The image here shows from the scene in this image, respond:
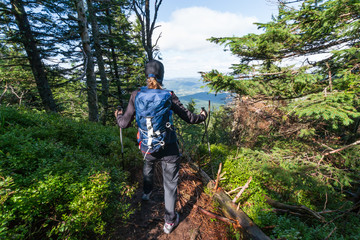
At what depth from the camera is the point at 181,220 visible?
10.0 ft

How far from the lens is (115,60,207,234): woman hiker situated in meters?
2.45

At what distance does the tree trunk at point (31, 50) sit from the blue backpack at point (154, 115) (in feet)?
28.1

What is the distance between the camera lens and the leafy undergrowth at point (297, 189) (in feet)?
8.92

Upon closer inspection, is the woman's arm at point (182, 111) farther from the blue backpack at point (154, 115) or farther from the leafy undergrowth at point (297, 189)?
the leafy undergrowth at point (297, 189)

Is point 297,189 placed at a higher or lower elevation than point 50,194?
lower

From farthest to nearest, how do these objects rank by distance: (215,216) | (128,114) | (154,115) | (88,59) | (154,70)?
(88,59), (215,216), (128,114), (154,70), (154,115)

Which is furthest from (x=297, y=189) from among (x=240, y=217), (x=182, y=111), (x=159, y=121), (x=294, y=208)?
(x=159, y=121)

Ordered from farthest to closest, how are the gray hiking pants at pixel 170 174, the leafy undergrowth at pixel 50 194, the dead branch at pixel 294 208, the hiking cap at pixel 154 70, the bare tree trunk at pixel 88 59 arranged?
the bare tree trunk at pixel 88 59 < the dead branch at pixel 294 208 < the gray hiking pants at pixel 170 174 < the hiking cap at pixel 154 70 < the leafy undergrowth at pixel 50 194

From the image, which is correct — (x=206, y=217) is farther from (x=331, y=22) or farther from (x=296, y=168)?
(x=331, y=22)

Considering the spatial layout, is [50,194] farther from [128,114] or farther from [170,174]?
[170,174]

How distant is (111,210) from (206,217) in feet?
6.62

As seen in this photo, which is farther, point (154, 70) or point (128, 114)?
point (128, 114)

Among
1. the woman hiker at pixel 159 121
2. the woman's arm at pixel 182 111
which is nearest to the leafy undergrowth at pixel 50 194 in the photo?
the woman hiker at pixel 159 121

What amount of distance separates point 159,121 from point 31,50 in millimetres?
9673
